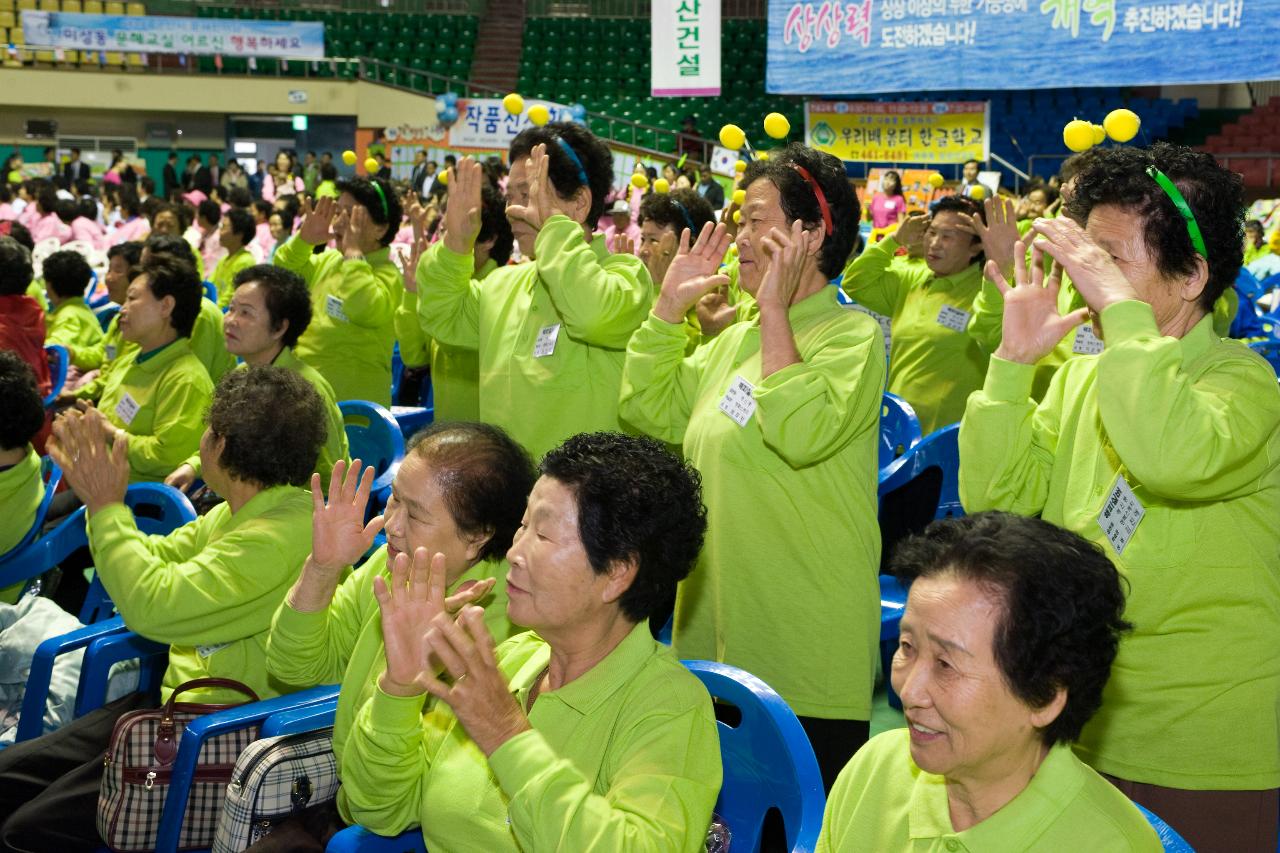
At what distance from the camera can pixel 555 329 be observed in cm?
301

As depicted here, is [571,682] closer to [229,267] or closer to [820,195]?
[820,195]

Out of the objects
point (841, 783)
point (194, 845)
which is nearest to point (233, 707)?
point (194, 845)

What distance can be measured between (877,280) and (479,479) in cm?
294

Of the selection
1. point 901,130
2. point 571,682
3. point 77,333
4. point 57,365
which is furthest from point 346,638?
point 901,130

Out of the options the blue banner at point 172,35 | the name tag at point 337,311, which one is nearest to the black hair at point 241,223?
the name tag at point 337,311

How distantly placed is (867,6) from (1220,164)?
12.1 meters

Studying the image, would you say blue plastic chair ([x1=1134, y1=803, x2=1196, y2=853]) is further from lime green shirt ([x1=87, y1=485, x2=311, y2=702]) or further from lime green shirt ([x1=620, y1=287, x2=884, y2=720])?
lime green shirt ([x1=87, y1=485, x2=311, y2=702])

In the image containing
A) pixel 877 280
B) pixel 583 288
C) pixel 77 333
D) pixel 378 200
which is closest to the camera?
pixel 583 288

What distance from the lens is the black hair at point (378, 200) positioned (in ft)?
16.2

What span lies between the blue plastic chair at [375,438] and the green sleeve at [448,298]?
46 centimetres

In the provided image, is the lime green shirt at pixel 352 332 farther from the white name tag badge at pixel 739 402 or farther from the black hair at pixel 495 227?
the white name tag badge at pixel 739 402

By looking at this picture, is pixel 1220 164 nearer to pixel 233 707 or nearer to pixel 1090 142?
pixel 1090 142

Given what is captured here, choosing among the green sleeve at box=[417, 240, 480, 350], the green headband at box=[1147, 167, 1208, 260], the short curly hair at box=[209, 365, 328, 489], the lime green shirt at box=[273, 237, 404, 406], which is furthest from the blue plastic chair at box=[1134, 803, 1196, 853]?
the lime green shirt at box=[273, 237, 404, 406]

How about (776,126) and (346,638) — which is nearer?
(346,638)
